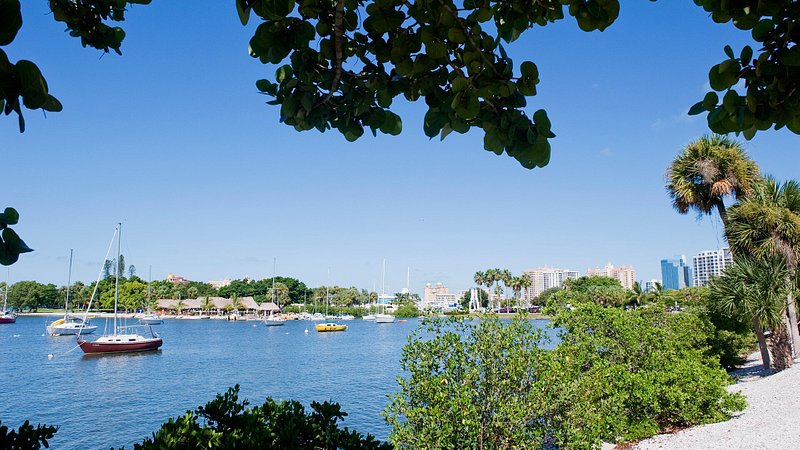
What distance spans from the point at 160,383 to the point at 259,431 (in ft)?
87.3

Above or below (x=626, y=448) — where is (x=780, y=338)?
above

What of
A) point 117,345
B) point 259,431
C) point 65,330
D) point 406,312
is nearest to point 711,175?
point 259,431

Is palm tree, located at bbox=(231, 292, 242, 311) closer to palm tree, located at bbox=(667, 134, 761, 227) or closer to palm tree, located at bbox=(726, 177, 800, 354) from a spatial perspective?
palm tree, located at bbox=(667, 134, 761, 227)

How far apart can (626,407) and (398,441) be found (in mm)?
5581

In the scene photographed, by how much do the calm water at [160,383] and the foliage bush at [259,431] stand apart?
269 inches

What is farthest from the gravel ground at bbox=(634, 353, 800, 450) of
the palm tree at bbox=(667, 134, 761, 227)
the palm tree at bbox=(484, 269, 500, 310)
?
the palm tree at bbox=(484, 269, 500, 310)

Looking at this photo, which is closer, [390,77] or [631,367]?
[390,77]

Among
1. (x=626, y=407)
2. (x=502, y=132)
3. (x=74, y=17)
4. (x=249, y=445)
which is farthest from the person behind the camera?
(x=626, y=407)

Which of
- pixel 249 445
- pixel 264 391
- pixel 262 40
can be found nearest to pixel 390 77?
pixel 262 40

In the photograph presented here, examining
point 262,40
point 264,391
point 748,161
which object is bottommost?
point 264,391

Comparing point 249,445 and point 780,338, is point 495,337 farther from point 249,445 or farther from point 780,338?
point 780,338

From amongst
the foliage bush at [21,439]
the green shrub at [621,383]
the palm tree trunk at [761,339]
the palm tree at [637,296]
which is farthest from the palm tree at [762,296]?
the palm tree at [637,296]

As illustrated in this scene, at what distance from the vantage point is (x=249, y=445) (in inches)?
151

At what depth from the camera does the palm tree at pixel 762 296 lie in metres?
14.8
